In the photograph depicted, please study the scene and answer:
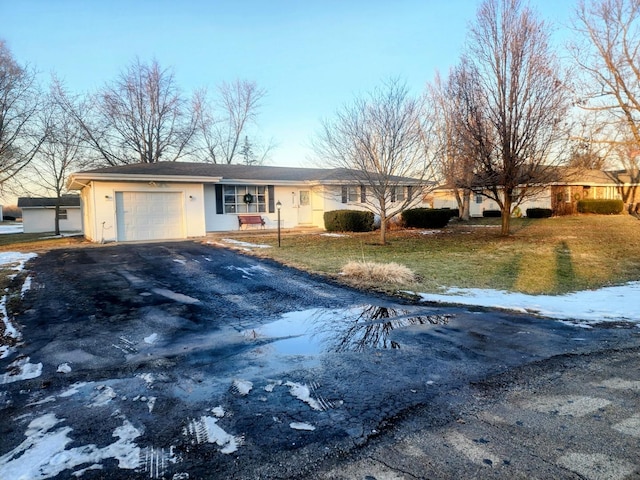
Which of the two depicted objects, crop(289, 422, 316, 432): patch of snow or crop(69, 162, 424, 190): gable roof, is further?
crop(69, 162, 424, 190): gable roof

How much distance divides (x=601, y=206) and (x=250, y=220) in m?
28.0

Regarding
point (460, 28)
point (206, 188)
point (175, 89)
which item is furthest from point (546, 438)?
point (175, 89)

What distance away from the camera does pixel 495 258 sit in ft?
35.9

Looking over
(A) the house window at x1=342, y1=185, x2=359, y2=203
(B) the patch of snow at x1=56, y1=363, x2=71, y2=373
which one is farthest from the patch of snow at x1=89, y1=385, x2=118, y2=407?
(A) the house window at x1=342, y1=185, x2=359, y2=203

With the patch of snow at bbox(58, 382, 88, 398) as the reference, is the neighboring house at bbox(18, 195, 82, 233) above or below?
above

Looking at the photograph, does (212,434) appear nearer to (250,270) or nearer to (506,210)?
(250,270)

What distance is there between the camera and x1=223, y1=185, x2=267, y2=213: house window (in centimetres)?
1870

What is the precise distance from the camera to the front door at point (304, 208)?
68.6ft

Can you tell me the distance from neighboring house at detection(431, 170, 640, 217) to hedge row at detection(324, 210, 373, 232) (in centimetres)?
1157

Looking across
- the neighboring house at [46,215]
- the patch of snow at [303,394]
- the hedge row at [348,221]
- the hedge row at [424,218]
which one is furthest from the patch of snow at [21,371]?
the neighboring house at [46,215]

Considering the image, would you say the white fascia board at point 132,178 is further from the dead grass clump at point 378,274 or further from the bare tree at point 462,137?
the dead grass clump at point 378,274

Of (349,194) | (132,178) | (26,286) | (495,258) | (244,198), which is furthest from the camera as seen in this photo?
(349,194)

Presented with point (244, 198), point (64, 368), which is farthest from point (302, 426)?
point (244, 198)

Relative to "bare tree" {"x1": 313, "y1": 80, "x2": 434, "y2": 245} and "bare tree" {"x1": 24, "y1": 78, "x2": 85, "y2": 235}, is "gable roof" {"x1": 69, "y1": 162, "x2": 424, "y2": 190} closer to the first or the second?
"bare tree" {"x1": 313, "y1": 80, "x2": 434, "y2": 245}
